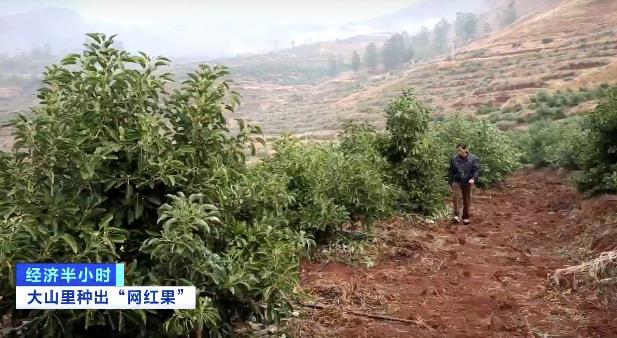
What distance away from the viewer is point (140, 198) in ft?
10.9

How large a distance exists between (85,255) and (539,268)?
16.3 ft

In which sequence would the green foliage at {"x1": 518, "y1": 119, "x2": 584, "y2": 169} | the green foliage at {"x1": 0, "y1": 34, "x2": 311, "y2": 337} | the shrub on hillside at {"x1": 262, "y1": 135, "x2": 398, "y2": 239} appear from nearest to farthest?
1. the green foliage at {"x1": 0, "y1": 34, "x2": 311, "y2": 337}
2. the shrub on hillside at {"x1": 262, "y1": 135, "x2": 398, "y2": 239}
3. the green foliage at {"x1": 518, "y1": 119, "x2": 584, "y2": 169}

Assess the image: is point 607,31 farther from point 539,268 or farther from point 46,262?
point 46,262

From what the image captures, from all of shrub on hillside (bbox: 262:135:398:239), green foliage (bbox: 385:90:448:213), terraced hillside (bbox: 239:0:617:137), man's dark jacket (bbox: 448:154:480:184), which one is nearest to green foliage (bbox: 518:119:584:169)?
man's dark jacket (bbox: 448:154:480:184)

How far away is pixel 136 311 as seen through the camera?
3066mm

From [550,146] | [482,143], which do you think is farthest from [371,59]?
[482,143]

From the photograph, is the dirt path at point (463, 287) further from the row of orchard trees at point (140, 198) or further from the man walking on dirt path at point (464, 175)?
the row of orchard trees at point (140, 198)

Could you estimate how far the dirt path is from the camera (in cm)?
450

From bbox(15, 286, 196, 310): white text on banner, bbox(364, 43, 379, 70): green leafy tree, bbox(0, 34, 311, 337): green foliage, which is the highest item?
bbox(364, 43, 379, 70): green leafy tree

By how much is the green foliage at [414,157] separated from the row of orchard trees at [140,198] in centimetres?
527


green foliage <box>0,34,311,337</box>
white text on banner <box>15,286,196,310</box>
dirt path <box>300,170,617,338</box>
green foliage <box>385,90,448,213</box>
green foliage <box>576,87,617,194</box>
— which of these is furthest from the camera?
green foliage <box>385,90,448,213</box>

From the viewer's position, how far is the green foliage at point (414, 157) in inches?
353

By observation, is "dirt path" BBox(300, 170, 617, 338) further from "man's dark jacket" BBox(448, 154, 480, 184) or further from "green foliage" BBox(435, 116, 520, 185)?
"green foliage" BBox(435, 116, 520, 185)

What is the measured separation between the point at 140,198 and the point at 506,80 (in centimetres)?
5163
